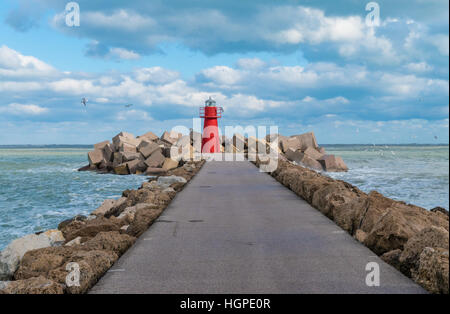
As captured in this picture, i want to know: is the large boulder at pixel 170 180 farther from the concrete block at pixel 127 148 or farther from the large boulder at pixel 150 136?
the large boulder at pixel 150 136

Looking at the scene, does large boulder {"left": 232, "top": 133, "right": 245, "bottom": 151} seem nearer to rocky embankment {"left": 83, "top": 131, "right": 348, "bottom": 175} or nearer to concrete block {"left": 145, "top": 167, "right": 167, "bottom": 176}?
rocky embankment {"left": 83, "top": 131, "right": 348, "bottom": 175}

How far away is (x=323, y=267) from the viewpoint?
4.12 metres

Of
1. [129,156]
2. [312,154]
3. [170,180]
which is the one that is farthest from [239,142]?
[170,180]

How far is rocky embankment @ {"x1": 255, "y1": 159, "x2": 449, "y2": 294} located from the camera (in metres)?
3.57

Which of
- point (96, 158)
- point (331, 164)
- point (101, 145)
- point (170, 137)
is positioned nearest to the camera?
point (331, 164)

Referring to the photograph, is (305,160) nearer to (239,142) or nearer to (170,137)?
(239,142)

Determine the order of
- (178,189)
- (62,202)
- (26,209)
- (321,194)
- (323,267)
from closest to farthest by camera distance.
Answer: (323,267) → (321,194) → (178,189) → (26,209) → (62,202)

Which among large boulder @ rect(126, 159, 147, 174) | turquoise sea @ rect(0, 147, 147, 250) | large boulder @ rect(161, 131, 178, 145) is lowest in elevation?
turquoise sea @ rect(0, 147, 147, 250)

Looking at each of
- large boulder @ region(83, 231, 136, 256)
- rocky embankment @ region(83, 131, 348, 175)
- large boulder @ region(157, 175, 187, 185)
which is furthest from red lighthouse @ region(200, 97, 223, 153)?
large boulder @ region(83, 231, 136, 256)

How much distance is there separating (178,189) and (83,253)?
692cm

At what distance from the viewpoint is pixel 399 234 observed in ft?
14.8

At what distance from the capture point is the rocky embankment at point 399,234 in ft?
11.7
